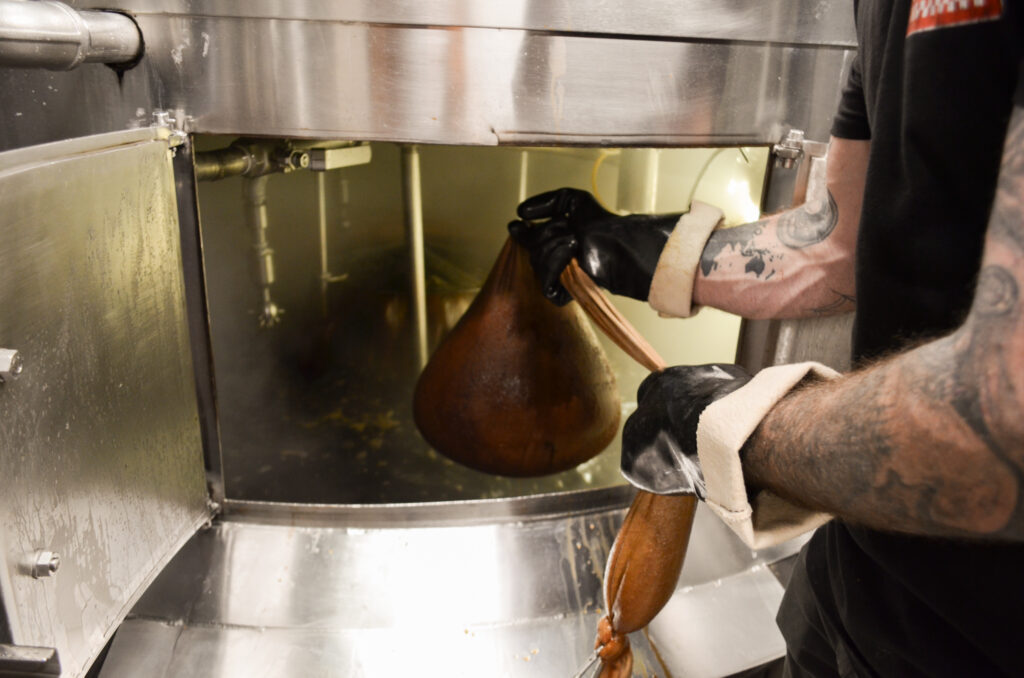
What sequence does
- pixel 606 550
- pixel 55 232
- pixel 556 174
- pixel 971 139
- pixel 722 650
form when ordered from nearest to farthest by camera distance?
pixel 971 139 < pixel 55 232 < pixel 722 650 < pixel 606 550 < pixel 556 174

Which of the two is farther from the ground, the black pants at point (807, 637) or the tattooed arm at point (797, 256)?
the tattooed arm at point (797, 256)

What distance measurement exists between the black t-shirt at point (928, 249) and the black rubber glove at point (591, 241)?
0.35 metres

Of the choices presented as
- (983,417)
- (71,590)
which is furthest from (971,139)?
(71,590)

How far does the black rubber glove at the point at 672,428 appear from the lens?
2.03 ft

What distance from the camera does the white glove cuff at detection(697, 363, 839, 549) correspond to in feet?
1.76

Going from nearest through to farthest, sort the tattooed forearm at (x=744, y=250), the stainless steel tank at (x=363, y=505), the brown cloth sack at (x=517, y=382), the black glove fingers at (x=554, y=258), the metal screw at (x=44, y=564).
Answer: the metal screw at (x=44, y=564) < the stainless steel tank at (x=363, y=505) < the tattooed forearm at (x=744, y=250) < the black glove fingers at (x=554, y=258) < the brown cloth sack at (x=517, y=382)

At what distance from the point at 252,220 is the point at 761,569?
1.10 meters

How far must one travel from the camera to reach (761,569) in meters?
1.05

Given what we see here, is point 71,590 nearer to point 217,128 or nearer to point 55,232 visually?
point 55,232

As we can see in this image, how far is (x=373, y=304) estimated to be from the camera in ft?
6.13

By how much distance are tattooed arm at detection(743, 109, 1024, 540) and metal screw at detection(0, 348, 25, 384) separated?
22.0 inches

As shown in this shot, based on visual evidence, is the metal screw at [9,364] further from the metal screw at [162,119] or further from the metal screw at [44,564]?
→ the metal screw at [162,119]

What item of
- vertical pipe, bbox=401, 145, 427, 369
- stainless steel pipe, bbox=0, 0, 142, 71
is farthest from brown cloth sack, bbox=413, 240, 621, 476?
stainless steel pipe, bbox=0, 0, 142, 71

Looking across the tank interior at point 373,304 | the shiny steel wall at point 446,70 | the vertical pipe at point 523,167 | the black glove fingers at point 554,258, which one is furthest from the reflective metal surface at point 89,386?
the vertical pipe at point 523,167
